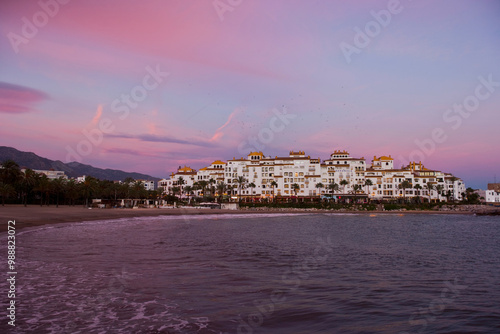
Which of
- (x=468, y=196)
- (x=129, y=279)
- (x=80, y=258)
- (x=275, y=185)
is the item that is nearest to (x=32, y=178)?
(x=275, y=185)

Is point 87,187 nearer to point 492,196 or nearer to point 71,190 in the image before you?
point 71,190

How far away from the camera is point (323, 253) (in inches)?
862

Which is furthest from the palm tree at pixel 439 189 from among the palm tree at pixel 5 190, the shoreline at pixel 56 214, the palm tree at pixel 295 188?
the palm tree at pixel 5 190

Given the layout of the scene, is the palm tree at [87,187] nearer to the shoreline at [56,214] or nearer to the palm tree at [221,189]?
the shoreline at [56,214]

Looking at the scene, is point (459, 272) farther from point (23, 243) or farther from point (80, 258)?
point (23, 243)

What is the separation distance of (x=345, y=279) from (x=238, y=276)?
4.03 m
